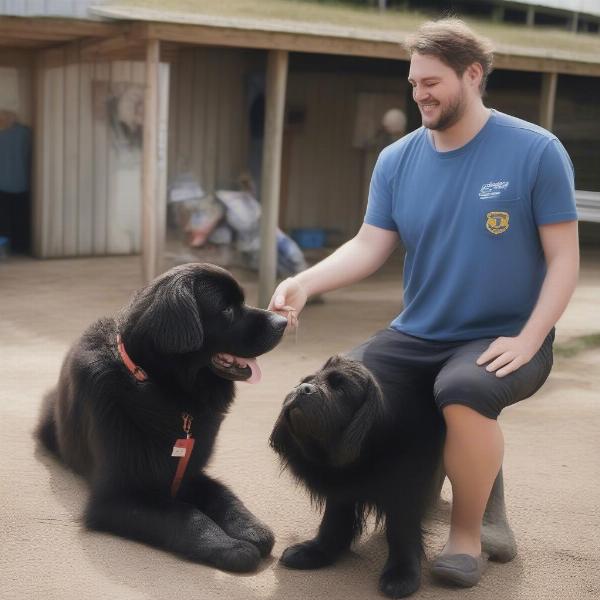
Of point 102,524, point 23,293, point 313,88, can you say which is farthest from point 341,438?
point 313,88

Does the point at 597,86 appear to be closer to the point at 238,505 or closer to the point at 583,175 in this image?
the point at 583,175

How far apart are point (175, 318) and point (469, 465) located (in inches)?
42.4

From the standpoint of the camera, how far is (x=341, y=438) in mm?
3240

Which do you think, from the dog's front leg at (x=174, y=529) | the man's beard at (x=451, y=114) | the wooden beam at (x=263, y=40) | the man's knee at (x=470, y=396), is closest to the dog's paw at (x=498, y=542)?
the man's knee at (x=470, y=396)

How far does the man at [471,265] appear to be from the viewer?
337 centimetres

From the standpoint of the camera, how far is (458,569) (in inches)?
133

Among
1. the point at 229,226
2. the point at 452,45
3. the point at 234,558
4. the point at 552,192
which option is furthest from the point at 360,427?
the point at 229,226

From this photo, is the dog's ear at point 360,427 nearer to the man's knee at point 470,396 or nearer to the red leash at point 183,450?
the man's knee at point 470,396

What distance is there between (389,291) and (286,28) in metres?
3.33

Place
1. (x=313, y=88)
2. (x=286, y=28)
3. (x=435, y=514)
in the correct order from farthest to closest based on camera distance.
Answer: (x=313, y=88)
(x=286, y=28)
(x=435, y=514)

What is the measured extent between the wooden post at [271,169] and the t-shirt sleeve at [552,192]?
5.15 m

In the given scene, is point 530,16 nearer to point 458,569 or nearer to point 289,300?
point 289,300

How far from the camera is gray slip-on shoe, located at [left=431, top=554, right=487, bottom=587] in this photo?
11.1ft

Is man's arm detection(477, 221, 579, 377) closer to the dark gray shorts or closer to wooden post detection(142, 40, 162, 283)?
the dark gray shorts
